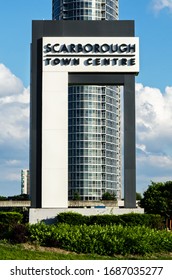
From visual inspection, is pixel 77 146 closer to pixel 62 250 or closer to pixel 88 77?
pixel 88 77

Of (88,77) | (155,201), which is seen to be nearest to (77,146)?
(155,201)

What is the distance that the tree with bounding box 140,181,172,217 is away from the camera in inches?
2073

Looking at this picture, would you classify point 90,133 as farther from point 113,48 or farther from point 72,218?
point 72,218

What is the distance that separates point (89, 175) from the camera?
130 metres

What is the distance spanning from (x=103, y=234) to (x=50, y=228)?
99.4 inches

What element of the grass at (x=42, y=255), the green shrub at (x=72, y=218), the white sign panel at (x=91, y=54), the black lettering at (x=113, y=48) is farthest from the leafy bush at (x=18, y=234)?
the black lettering at (x=113, y=48)

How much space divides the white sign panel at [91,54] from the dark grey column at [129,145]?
3.50ft

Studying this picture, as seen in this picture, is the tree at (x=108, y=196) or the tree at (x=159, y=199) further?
the tree at (x=108, y=196)

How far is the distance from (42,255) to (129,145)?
13255 millimetres

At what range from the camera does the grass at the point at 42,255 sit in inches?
776

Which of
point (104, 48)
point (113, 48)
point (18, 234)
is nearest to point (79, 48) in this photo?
point (104, 48)

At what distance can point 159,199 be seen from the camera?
53000 millimetres

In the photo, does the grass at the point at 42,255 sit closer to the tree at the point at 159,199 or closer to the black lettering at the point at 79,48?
the black lettering at the point at 79,48

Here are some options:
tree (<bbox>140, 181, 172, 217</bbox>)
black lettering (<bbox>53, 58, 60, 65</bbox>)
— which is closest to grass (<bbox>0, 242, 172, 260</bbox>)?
black lettering (<bbox>53, 58, 60, 65</bbox>)
